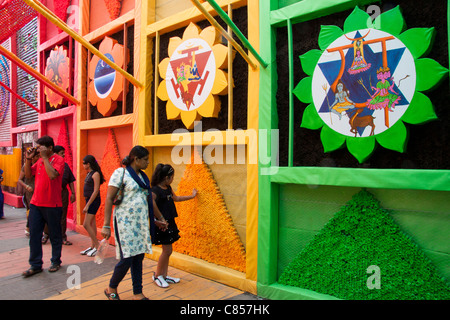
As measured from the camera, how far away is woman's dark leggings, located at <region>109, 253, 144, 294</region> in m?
2.99

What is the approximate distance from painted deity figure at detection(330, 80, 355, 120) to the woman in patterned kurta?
6.16 ft

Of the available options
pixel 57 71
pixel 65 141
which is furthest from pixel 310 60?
pixel 57 71

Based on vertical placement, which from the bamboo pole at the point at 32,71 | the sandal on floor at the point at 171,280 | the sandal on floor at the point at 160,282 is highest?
the bamboo pole at the point at 32,71

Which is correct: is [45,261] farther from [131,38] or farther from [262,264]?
[131,38]

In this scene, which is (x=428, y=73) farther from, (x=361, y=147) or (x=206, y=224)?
(x=206, y=224)

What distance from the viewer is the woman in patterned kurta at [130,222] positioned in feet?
9.71

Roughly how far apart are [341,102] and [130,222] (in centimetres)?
226

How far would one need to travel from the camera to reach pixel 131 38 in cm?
529

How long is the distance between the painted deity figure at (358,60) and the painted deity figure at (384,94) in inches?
5.3

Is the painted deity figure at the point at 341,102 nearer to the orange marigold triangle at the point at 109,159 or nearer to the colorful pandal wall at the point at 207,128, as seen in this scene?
the colorful pandal wall at the point at 207,128

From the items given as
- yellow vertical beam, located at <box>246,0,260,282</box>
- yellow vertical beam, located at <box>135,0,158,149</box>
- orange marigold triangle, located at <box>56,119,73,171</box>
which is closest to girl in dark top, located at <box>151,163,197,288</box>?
yellow vertical beam, located at <box>246,0,260,282</box>

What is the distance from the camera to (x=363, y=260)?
111 inches

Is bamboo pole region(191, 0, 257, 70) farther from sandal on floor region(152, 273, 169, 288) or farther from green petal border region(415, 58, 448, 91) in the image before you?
sandal on floor region(152, 273, 169, 288)

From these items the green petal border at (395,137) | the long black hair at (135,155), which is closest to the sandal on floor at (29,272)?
the long black hair at (135,155)
